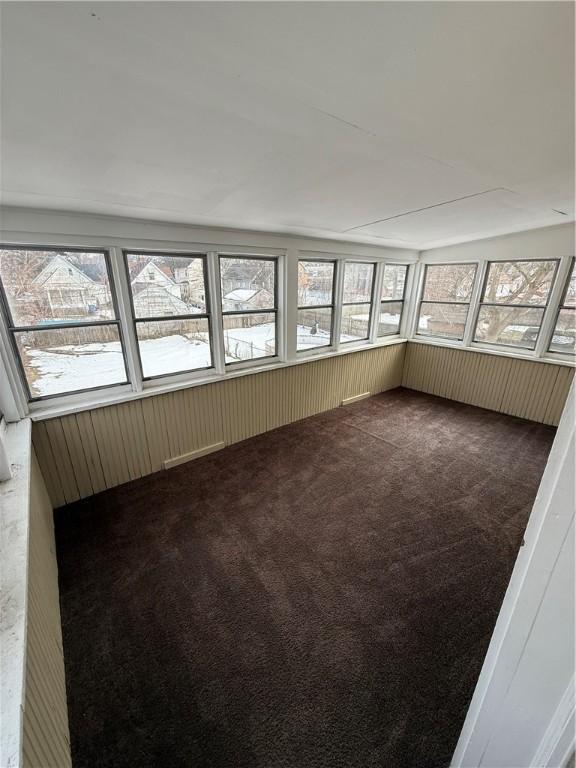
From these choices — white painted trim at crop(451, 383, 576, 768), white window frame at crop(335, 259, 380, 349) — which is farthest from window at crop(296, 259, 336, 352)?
white painted trim at crop(451, 383, 576, 768)

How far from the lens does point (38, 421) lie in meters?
2.35

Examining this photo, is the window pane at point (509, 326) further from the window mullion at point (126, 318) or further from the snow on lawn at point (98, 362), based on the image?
the window mullion at point (126, 318)

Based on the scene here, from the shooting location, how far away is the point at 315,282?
13.0 feet

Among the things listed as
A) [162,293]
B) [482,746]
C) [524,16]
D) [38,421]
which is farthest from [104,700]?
[524,16]

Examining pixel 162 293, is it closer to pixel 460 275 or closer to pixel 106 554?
pixel 106 554

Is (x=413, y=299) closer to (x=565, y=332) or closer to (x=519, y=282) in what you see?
(x=519, y=282)

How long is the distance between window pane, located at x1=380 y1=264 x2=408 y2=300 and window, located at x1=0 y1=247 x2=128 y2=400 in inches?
151

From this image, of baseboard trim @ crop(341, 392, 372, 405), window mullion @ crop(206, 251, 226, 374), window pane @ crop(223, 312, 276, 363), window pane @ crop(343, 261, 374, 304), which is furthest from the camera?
baseboard trim @ crop(341, 392, 372, 405)

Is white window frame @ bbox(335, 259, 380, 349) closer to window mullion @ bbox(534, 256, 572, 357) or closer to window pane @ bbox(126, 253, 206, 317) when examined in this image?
window pane @ bbox(126, 253, 206, 317)

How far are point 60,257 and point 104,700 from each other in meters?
2.74

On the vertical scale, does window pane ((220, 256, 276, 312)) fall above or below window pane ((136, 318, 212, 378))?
above

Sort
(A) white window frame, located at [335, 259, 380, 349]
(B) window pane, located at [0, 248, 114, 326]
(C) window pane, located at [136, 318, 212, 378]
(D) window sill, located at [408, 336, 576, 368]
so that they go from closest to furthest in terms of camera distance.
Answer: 1. (B) window pane, located at [0, 248, 114, 326]
2. (C) window pane, located at [136, 318, 212, 378]
3. (D) window sill, located at [408, 336, 576, 368]
4. (A) white window frame, located at [335, 259, 380, 349]

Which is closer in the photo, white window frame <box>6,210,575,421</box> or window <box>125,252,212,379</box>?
white window frame <box>6,210,575,421</box>

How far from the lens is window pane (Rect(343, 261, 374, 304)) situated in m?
4.30
